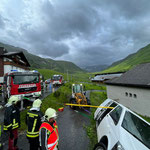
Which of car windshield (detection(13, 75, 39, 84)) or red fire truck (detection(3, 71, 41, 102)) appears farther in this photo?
car windshield (detection(13, 75, 39, 84))

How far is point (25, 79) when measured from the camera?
8297 mm

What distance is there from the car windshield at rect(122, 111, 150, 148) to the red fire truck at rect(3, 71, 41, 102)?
775 centimetres

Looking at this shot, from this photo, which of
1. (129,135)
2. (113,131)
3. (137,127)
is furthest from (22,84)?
(137,127)

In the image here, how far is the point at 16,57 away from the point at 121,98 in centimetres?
2911

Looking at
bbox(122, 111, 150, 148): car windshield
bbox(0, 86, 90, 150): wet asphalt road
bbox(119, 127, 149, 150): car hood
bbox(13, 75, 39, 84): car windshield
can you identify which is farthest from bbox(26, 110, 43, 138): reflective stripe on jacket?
bbox(13, 75, 39, 84): car windshield

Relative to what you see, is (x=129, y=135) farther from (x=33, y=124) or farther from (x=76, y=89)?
(x=76, y=89)

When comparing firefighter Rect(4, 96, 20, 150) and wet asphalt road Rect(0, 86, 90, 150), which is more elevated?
firefighter Rect(4, 96, 20, 150)

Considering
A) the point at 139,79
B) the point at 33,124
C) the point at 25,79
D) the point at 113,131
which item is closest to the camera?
the point at 113,131

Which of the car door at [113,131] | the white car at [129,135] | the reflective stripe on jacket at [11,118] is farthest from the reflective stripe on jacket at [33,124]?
the car door at [113,131]

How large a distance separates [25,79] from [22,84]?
56 centimetres

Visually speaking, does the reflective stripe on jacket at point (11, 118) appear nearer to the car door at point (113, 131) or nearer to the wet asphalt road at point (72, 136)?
the wet asphalt road at point (72, 136)

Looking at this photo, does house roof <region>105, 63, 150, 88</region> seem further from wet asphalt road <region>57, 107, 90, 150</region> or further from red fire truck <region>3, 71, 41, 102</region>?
red fire truck <region>3, 71, 41, 102</region>

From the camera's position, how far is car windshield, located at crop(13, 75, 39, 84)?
7791 millimetres

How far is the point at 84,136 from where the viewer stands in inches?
197
